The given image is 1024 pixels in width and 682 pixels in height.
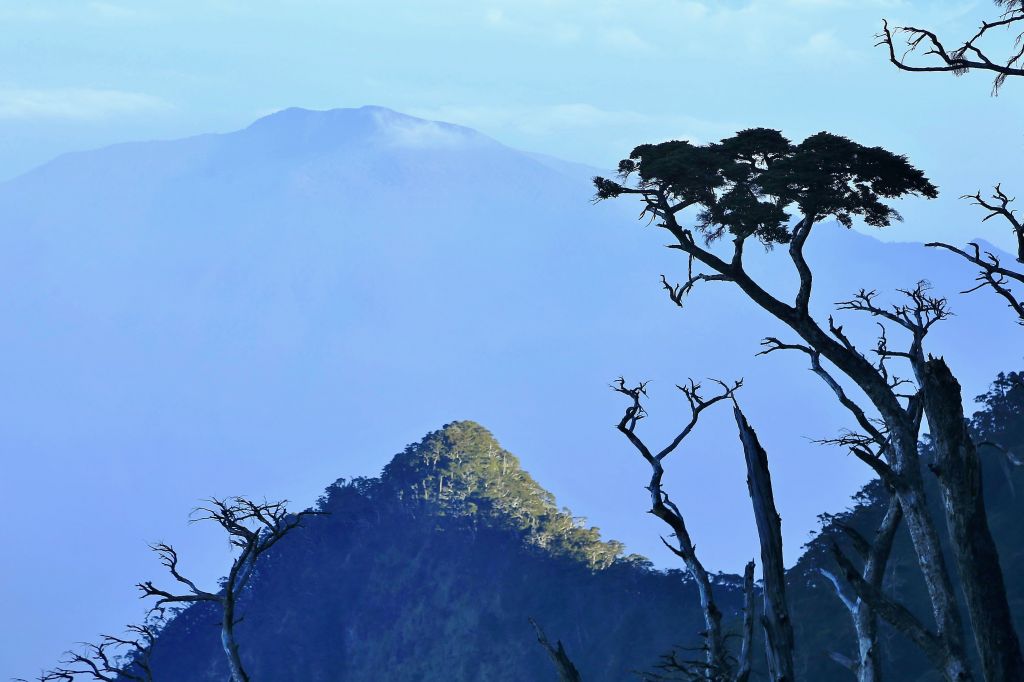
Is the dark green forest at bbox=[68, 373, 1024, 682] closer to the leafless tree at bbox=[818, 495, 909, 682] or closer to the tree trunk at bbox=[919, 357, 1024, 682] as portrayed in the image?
the leafless tree at bbox=[818, 495, 909, 682]

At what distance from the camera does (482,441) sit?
115938 millimetres

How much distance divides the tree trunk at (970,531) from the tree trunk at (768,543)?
1.94 m

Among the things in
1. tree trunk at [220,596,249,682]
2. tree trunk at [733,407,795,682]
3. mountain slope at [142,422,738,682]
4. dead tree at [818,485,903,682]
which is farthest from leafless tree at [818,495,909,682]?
mountain slope at [142,422,738,682]

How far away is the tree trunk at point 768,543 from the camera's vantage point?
12.9m

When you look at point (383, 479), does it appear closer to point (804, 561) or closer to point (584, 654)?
point (584, 654)

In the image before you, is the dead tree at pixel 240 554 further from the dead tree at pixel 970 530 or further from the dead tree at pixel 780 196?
the dead tree at pixel 970 530

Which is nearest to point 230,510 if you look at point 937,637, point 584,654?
point 937,637

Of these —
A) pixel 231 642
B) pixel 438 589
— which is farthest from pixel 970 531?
pixel 438 589

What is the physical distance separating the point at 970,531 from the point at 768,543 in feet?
7.55

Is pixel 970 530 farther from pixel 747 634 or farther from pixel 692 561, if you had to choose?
pixel 692 561

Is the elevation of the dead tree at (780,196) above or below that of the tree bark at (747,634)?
above

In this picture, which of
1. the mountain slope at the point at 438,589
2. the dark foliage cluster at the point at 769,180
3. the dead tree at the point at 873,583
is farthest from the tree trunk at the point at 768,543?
the mountain slope at the point at 438,589

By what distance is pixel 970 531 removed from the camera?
511 inches

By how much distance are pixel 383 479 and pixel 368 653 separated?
708 inches
